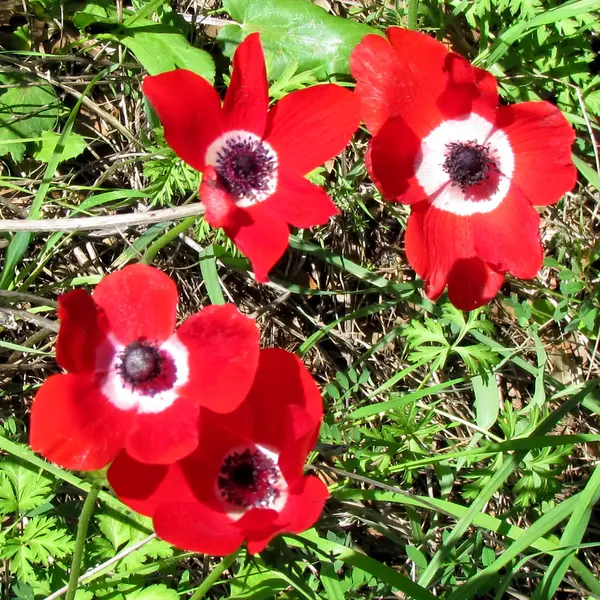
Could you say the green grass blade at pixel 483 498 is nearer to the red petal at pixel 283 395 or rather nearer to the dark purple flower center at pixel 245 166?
the red petal at pixel 283 395

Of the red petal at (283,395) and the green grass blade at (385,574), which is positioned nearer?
the red petal at (283,395)

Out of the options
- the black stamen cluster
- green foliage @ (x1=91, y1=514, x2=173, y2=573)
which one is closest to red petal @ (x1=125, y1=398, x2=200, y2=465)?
the black stamen cluster

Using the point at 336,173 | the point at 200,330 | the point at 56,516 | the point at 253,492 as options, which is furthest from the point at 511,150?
the point at 56,516

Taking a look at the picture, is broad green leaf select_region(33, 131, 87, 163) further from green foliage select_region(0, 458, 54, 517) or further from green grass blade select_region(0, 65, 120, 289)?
green foliage select_region(0, 458, 54, 517)

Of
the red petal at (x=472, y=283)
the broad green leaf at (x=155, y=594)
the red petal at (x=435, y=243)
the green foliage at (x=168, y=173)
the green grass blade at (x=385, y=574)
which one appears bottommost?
the broad green leaf at (x=155, y=594)

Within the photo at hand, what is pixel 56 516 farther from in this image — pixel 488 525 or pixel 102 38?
pixel 102 38

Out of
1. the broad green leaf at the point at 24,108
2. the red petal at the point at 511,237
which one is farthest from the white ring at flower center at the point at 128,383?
the broad green leaf at the point at 24,108
